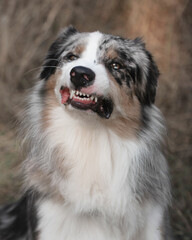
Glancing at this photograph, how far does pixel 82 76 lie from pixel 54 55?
0.87 meters

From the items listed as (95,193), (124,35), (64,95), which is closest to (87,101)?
(64,95)

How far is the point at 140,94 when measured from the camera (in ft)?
12.3

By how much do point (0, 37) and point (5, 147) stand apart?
1979 millimetres

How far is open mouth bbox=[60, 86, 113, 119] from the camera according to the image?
130 inches

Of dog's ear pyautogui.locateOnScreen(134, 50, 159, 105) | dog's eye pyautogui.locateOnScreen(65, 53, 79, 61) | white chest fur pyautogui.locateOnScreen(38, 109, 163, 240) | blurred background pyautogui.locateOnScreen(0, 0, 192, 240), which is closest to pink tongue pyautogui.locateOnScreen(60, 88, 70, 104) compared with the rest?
white chest fur pyautogui.locateOnScreen(38, 109, 163, 240)

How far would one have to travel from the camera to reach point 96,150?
141 inches

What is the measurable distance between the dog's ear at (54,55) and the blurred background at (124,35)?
55.5 inches

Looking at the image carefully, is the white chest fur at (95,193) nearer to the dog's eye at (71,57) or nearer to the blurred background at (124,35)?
the dog's eye at (71,57)

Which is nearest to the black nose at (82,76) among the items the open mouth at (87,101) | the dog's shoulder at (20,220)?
the open mouth at (87,101)

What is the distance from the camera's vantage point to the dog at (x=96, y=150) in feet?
11.2

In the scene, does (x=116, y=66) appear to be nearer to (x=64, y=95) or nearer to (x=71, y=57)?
(x=71, y=57)

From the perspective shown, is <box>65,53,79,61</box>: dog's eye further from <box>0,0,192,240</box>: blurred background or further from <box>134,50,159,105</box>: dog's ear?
<box>0,0,192,240</box>: blurred background

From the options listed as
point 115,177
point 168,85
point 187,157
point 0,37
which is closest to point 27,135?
point 115,177

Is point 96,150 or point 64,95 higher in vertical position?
point 64,95
